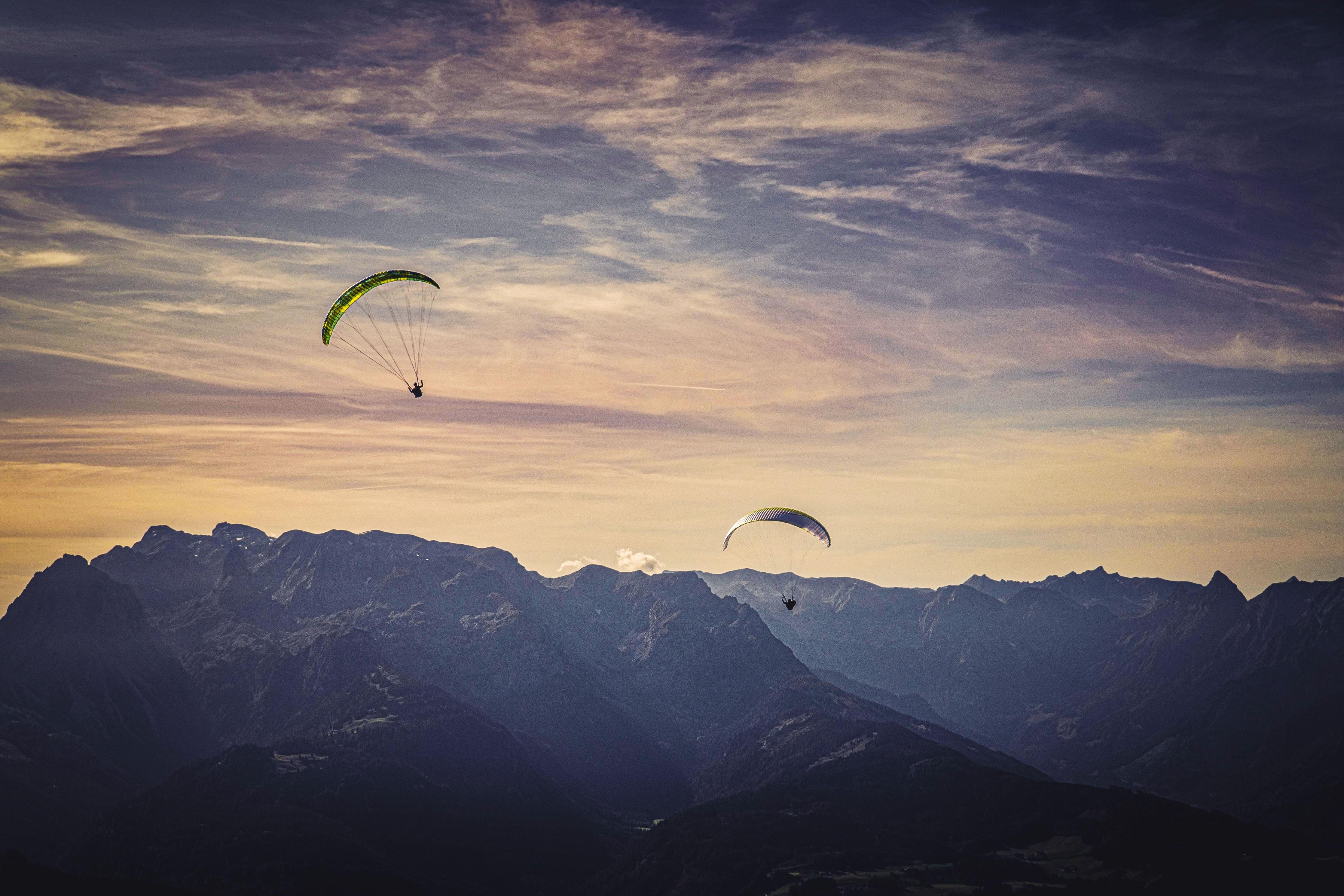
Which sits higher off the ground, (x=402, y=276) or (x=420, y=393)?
(x=402, y=276)

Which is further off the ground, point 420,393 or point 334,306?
point 334,306
